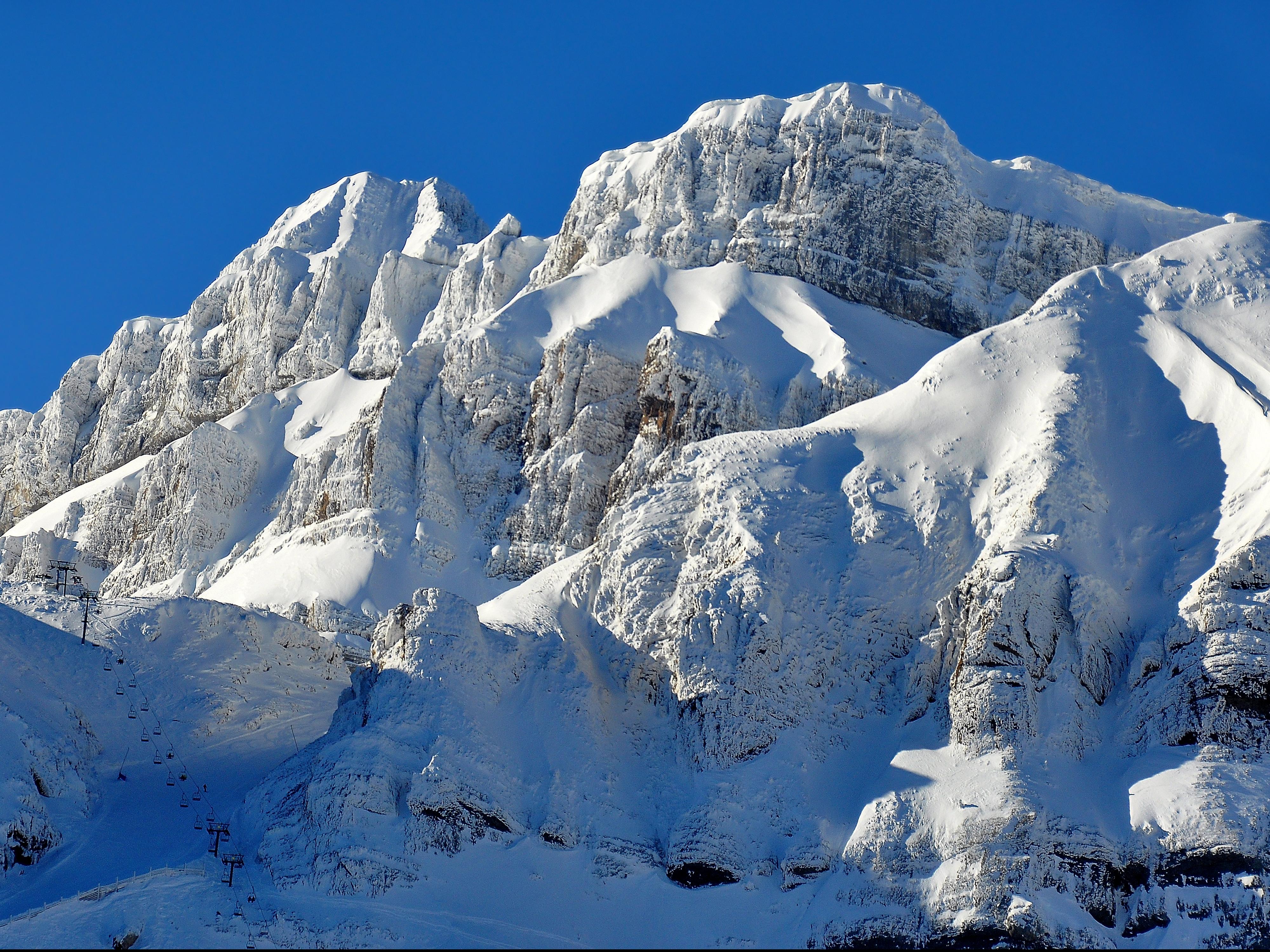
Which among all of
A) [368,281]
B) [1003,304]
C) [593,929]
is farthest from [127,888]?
[368,281]

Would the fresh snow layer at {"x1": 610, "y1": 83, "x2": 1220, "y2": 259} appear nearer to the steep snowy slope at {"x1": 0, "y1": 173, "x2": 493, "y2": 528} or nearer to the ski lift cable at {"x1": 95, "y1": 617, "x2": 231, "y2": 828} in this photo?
the steep snowy slope at {"x1": 0, "y1": 173, "x2": 493, "y2": 528}

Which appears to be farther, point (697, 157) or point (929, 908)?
point (697, 157)

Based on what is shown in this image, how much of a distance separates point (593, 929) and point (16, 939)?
65.1 feet

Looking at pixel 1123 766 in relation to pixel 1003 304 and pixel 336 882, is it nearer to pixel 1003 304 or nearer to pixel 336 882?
pixel 336 882

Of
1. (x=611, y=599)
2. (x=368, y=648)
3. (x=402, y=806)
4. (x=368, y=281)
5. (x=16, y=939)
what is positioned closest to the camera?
(x=16, y=939)

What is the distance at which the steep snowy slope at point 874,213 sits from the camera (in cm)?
11488

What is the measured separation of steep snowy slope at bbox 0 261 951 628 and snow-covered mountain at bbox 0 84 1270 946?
33 cm

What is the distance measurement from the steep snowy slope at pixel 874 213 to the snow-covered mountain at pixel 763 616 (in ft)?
1.32

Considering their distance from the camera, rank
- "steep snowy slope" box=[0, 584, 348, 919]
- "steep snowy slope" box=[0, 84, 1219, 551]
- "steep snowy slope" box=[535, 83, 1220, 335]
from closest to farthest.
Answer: "steep snowy slope" box=[0, 584, 348, 919]
"steep snowy slope" box=[535, 83, 1220, 335]
"steep snowy slope" box=[0, 84, 1219, 551]

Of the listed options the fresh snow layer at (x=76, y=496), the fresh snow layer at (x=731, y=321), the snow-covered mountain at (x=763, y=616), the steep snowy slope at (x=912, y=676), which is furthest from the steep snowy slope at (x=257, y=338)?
the steep snowy slope at (x=912, y=676)

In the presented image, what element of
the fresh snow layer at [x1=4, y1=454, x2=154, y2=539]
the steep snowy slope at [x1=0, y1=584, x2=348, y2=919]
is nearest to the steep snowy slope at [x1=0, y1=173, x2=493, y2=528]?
the fresh snow layer at [x1=4, y1=454, x2=154, y2=539]

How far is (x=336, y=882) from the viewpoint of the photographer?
208ft

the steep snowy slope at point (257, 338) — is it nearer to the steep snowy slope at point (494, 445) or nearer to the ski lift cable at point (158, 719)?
the steep snowy slope at point (494, 445)

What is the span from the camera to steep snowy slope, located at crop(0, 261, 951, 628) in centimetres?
9981
